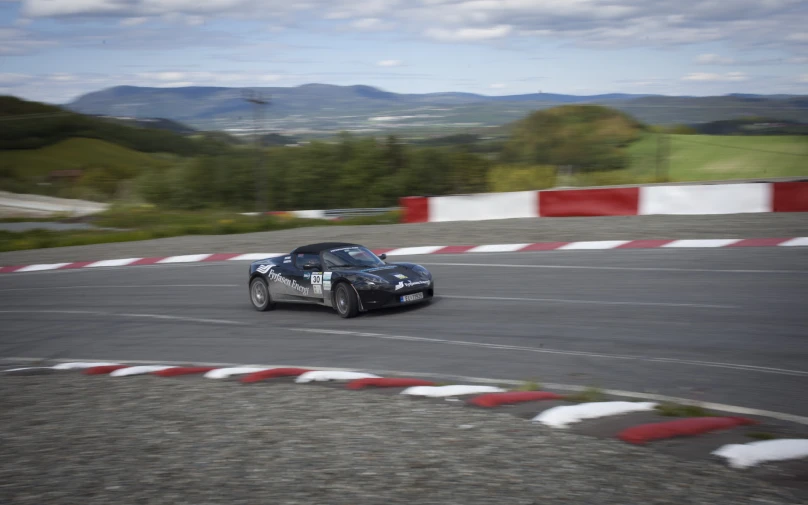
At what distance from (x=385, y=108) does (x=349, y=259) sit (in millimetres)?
66278

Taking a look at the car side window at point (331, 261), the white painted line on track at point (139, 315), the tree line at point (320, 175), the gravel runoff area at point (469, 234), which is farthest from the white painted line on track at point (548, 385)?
the tree line at point (320, 175)

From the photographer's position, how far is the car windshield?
13164 mm

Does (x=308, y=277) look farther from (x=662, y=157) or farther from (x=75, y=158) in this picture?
(x=75, y=158)

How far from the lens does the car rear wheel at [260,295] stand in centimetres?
1409

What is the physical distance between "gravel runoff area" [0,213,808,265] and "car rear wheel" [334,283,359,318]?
26.0 feet

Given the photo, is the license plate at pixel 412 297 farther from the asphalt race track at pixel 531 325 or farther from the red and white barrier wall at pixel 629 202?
the red and white barrier wall at pixel 629 202

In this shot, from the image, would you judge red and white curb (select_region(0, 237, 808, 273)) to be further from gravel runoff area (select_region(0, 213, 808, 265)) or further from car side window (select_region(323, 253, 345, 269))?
car side window (select_region(323, 253, 345, 269))

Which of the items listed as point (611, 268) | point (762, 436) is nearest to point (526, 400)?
point (762, 436)

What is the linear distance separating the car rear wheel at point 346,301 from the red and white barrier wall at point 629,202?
37.1 ft

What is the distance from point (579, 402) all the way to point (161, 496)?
142 inches

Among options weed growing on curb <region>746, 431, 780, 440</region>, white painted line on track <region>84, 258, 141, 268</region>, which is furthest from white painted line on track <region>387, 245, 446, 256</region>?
weed growing on curb <region>746, 431, 780, 440</region>

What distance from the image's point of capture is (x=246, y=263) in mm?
20656

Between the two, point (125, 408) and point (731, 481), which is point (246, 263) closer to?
point (125, 408)

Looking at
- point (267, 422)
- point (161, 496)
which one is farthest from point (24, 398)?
point (161, 496)
